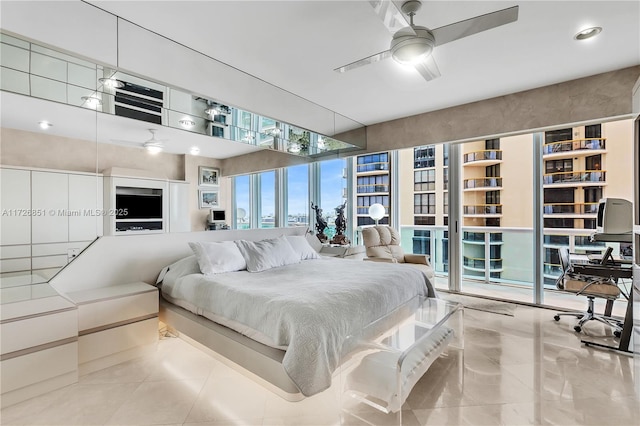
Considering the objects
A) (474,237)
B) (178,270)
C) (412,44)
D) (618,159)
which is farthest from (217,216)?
(618,159)

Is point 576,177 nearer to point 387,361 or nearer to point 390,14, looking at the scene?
point 390,14

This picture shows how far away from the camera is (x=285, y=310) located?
1939 millimetres

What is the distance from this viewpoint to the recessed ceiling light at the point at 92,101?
255 cm

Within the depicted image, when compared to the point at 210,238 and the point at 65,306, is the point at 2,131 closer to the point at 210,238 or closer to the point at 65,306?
the point at 65,306

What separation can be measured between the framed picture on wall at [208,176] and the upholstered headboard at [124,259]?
22.0 inches

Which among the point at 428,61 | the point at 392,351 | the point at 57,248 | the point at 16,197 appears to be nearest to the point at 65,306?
the point at 57,248

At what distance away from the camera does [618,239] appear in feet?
9.73

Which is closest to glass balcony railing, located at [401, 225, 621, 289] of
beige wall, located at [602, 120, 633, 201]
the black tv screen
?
beige wall, located at [602, 120, 633, 201]

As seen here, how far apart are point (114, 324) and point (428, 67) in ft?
11.1

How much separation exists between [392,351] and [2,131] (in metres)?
3.03

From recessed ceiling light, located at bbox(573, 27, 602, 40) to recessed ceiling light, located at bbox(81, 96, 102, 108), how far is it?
13.6 feet

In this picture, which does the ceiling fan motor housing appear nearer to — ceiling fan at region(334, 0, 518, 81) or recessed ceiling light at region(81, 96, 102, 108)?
ceiling fan at region(334, 0, 518, 81)

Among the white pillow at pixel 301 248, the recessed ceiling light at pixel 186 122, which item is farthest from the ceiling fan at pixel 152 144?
the white pillow at pixel 301 248

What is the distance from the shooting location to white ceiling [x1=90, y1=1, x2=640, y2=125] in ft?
7.69
